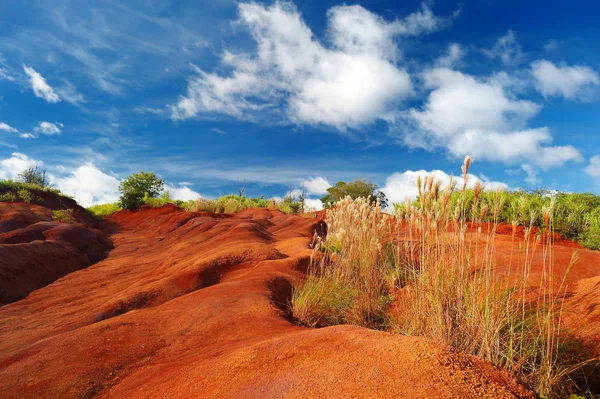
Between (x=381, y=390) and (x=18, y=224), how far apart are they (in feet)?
61.0

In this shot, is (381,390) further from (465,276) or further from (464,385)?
(465,276)

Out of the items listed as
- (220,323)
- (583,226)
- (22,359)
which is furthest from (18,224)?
(583,226)

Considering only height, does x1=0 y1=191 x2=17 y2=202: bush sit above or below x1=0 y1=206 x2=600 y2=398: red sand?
above

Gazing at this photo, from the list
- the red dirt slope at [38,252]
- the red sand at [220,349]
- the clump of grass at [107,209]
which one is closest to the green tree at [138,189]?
the clump of grass at [107,209]

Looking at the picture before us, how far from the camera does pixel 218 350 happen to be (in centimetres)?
359

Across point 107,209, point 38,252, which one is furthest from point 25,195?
point 38,252

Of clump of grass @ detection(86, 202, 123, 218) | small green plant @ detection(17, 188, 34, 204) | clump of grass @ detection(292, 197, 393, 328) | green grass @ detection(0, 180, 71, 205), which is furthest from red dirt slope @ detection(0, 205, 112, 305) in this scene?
clump of grass @ detection(86, 202, 123, 218)

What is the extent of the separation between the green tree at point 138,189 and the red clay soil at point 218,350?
2449 centimetres

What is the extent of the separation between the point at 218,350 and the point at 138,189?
31808 millimetres

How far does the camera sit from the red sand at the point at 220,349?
7.75 ft

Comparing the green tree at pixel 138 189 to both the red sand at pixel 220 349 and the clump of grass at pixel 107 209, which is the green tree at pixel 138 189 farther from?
the red sand at pixel 220 349

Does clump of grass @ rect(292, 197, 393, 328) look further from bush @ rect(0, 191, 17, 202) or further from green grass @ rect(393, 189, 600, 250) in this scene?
bush @ rect(0, 191, 17, 202)

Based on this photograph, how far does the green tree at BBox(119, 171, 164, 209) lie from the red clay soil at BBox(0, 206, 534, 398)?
24486mm

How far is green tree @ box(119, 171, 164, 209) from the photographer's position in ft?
105
